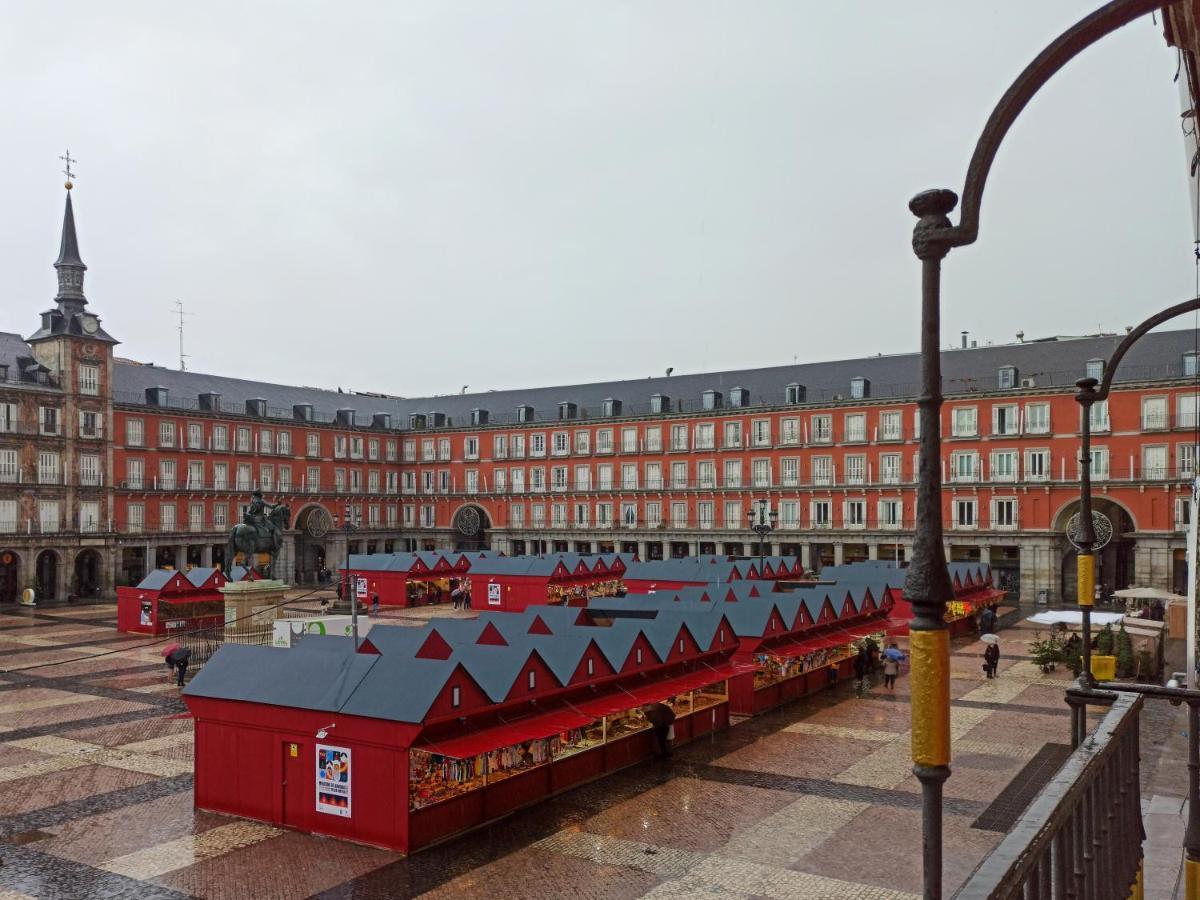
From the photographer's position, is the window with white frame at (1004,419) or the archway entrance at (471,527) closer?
the window with white frame at (1004,419)

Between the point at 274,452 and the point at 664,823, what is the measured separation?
204 feet

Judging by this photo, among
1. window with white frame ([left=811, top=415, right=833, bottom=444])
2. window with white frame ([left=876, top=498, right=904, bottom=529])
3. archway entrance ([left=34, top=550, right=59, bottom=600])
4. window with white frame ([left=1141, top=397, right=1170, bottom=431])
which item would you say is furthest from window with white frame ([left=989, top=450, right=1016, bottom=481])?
archway entrance ([left=34, top=550, right=59, bottom=600])

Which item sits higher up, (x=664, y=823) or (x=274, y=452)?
(x=274, y=452)

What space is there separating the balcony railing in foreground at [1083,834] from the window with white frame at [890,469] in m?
58.8

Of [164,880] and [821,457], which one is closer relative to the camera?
[164,880]

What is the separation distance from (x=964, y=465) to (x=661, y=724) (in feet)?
147

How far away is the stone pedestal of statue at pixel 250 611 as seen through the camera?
3434cm

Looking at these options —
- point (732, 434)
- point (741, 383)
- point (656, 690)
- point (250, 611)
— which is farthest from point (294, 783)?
point (741, 383)

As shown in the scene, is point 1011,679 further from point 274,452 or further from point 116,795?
point 274,452

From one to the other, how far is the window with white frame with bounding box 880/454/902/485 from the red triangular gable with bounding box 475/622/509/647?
44.7 meters

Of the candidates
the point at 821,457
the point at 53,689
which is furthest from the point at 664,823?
the point at 821,457

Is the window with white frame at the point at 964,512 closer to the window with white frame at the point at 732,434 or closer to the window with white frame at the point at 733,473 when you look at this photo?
the window with white frame at the point at 733,473

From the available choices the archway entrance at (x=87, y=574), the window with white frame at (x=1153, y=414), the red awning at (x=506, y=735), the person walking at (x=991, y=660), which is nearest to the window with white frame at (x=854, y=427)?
the window with white frame at (x=1153, y=414)

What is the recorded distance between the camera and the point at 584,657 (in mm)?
20422
